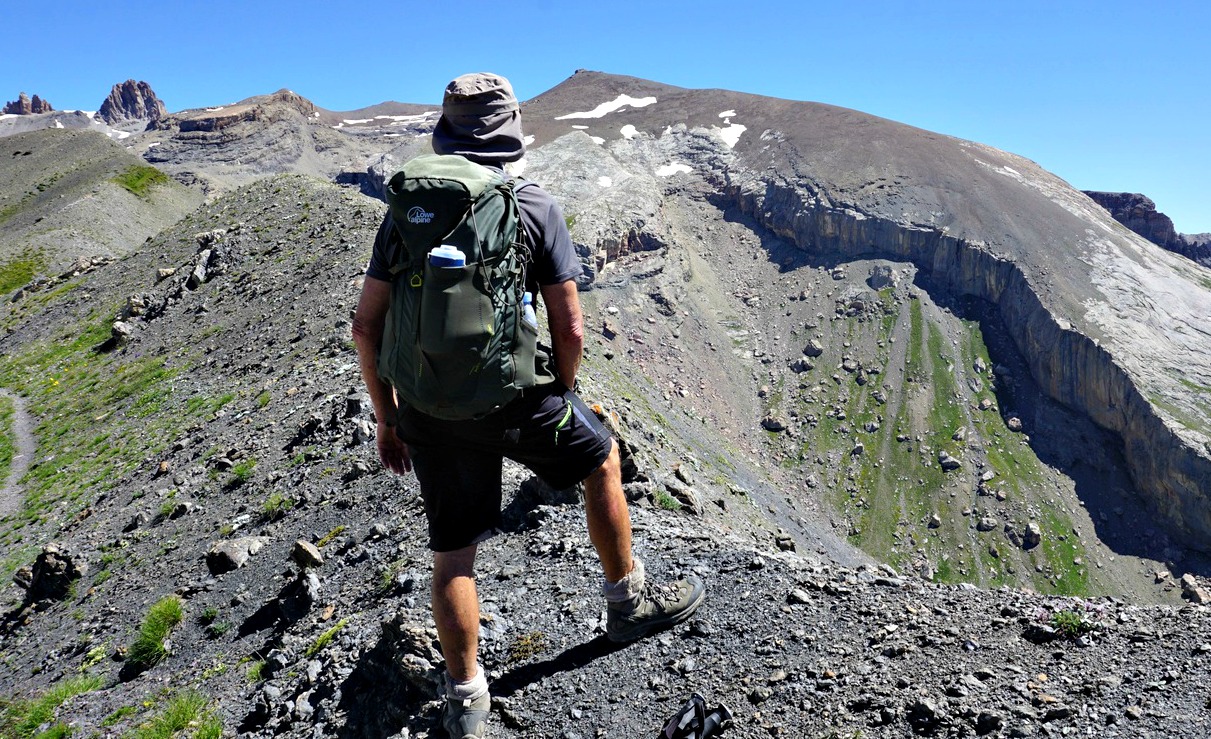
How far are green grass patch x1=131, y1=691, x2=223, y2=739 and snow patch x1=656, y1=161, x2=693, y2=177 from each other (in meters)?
107

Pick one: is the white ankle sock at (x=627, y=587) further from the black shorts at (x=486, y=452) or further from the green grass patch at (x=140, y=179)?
the green grass patch at (x=140, y=179)

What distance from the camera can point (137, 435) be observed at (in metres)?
18.6

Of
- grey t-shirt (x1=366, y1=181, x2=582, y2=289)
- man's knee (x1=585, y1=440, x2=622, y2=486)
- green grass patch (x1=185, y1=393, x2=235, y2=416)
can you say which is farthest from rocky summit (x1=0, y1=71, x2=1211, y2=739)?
grey t-shirt (x1=366, y1=181, x2=582, y2=289)

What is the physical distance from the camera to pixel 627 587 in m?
5.00

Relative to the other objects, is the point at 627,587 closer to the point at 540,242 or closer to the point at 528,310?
the point at 528,310

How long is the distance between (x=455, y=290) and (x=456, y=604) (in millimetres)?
1974

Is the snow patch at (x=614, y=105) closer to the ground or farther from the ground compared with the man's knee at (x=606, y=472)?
farther from the ground

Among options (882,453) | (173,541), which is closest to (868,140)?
(882,453)

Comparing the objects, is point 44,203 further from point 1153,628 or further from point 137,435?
point 1153,628

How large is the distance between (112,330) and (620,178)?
8236 centimetres

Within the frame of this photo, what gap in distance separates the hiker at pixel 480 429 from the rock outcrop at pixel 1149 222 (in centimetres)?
16373

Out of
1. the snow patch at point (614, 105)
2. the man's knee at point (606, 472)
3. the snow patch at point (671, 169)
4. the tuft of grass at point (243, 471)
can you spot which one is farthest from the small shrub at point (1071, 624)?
the snow patch at point (614, 105)

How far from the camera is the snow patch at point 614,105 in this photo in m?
127

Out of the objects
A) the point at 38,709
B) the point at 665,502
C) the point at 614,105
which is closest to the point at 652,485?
the point at 665,502
